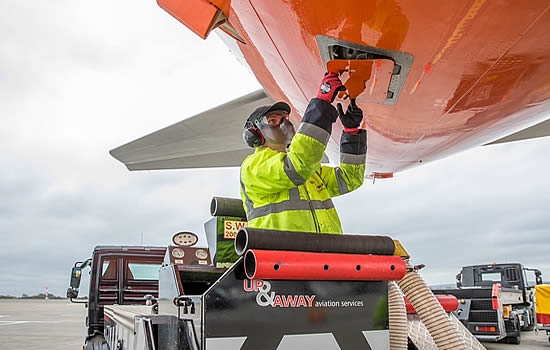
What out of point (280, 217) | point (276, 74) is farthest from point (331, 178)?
point (276, 74)

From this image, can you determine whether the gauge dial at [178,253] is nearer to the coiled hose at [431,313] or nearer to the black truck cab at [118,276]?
the black truck cab at [118,276]

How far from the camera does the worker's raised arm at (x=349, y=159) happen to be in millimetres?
2566

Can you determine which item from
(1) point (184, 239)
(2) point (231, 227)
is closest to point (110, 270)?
(1) point (184, 239)

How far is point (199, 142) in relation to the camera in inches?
295

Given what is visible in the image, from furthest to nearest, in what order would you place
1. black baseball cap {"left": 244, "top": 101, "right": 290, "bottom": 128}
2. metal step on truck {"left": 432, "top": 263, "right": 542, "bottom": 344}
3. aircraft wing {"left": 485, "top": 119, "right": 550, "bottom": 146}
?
1. metal step on truck {"left": 432, "top": 263, "right": 542, "bottom": 344}
2. aircraft wing {"left": 485, "top": 119, "right": 550, "bottom": 146}
3. black baseball cap {"left": 244, "top": 101, "right": 290, "bottom": 128}

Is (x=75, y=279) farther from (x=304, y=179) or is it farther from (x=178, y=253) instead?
(x=304, y=179)

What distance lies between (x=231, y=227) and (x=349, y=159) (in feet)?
2.64

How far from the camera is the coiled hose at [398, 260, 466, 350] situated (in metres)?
1.67

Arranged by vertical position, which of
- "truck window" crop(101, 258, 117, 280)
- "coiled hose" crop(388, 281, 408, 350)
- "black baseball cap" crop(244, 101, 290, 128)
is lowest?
"coiled hose" crop(388, 281, 408, 350)

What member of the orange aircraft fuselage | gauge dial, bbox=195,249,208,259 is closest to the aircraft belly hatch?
the orange aircraft fuselage

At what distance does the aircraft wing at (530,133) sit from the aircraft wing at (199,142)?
3.21m

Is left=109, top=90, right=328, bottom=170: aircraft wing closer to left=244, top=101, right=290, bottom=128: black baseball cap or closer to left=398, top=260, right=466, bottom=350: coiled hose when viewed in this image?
left=244, top=101, right=290, bottom=128: black baseball cap

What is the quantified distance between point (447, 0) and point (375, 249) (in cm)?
96

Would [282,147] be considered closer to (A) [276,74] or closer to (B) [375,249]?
(A) [276,74]
